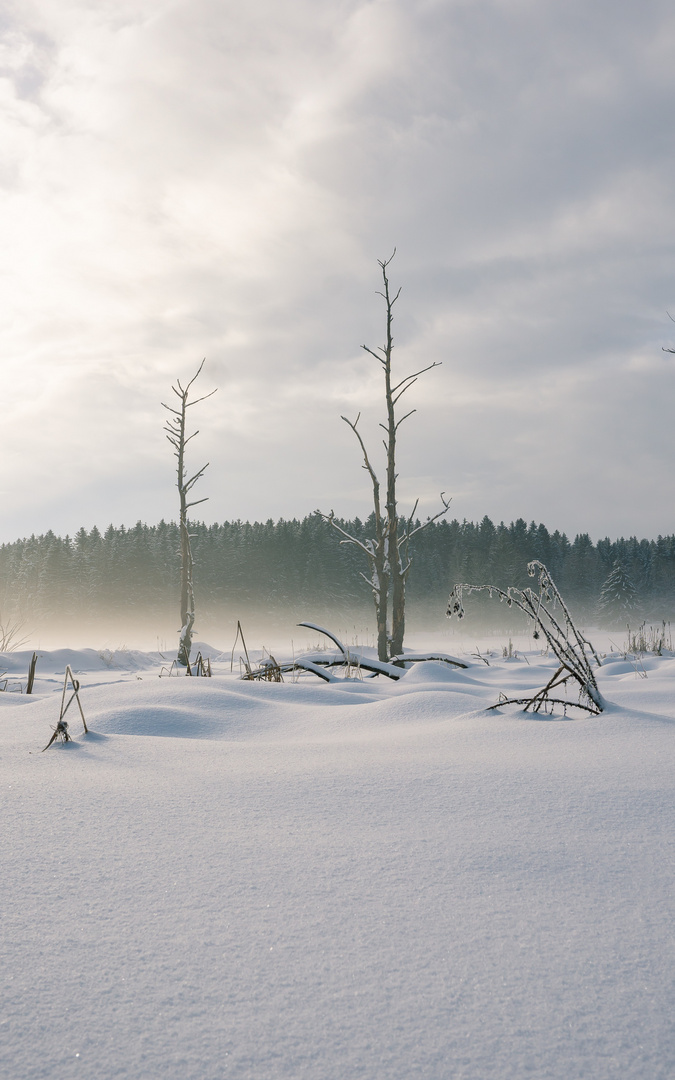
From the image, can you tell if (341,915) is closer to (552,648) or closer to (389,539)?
(552,648)

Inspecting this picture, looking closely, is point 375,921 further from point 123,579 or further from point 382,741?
point 123,579

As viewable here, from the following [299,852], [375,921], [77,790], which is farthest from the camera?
[77,790]

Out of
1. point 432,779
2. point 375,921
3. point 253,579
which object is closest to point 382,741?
point 432,779

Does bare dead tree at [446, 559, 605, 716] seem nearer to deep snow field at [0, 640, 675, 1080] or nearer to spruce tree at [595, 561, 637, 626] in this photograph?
deep snow field at [0, 640, 675, 1080]

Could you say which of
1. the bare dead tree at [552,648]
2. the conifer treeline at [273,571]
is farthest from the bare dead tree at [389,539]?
the conifer treeline at [273,571]

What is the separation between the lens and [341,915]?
1.02 m

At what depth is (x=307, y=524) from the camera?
56812 millimetres

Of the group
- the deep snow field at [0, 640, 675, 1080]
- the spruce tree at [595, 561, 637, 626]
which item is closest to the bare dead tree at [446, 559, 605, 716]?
the deep snow field at [0, 640, 675, 1080]

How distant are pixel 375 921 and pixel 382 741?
4.53ft

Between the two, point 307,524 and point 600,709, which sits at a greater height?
point 307,524

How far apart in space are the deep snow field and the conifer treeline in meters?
50.3

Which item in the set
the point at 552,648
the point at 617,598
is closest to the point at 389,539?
the point at 552,648

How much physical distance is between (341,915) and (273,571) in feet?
178

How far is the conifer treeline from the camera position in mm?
53156
